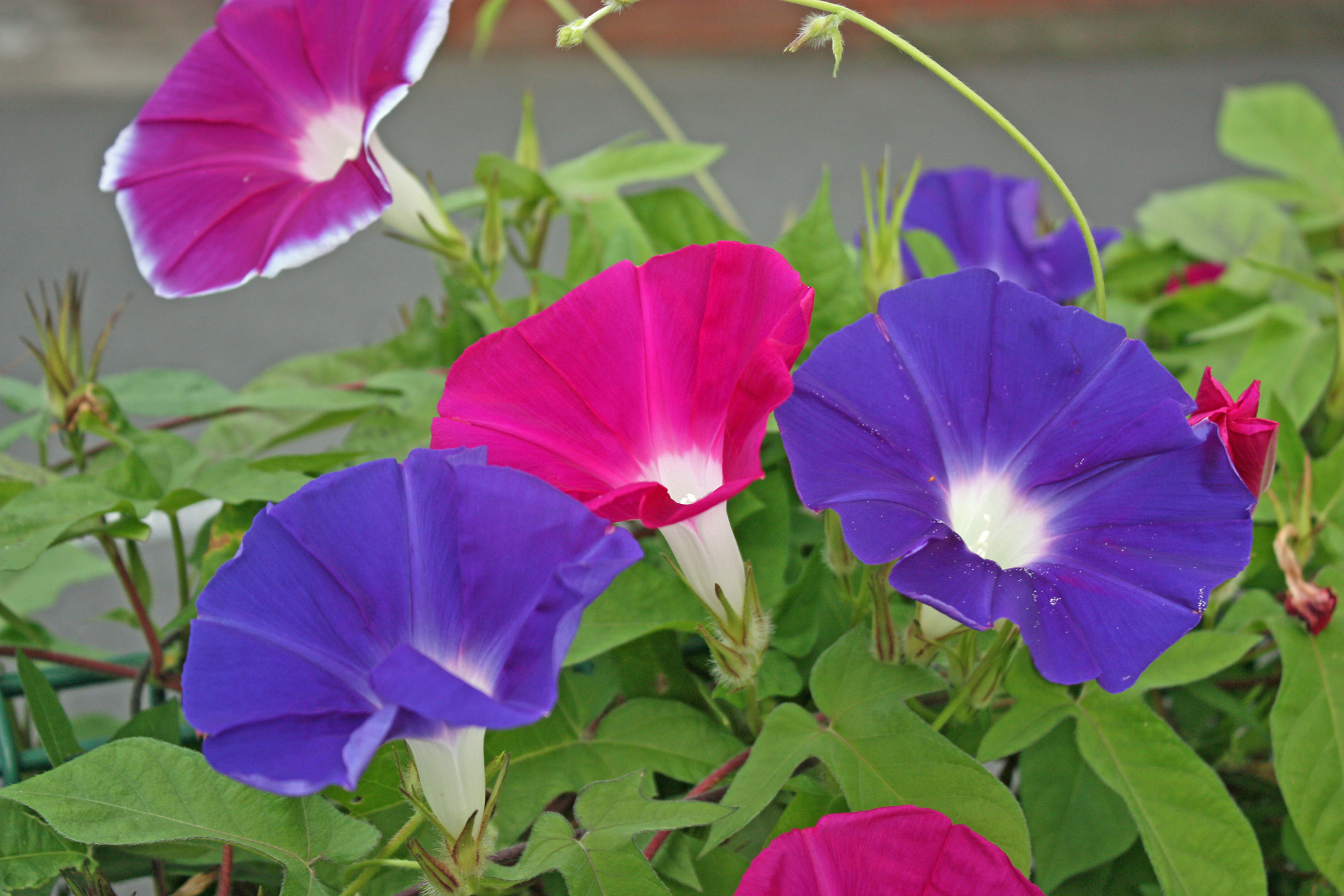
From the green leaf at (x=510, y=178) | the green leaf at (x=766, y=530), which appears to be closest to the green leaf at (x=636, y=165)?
the green leaf at (x=510, y=178)

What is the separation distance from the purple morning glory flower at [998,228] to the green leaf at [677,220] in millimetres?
191

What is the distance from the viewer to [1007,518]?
41 cm

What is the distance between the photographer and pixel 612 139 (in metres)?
3.35

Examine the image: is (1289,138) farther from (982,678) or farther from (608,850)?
(608,850)

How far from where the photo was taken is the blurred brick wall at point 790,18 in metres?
4.06

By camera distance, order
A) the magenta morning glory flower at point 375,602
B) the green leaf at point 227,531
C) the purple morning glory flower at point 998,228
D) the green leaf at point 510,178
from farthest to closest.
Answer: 1. the purple morning glory flower at point 998,228
2. the green leaf at point 510,178
3. the green leaf at point 227,531
4. the magenta morning glory flower at point 375,602

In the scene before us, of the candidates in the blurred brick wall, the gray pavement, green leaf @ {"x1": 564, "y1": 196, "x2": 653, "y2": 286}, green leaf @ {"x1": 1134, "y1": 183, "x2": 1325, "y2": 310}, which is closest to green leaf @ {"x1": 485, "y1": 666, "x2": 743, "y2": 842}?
green leaf @ {"x1": 564, "y1": 196, "x2": 653, "y2": 286}

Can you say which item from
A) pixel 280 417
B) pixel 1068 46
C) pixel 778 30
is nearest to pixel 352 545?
pixel 280 417

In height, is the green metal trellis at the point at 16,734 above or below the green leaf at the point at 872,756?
below

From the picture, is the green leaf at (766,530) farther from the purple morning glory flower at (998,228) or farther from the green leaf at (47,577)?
the green leaf at (47,577)

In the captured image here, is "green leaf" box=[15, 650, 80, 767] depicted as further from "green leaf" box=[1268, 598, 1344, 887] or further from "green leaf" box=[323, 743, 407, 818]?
"green leaf" box=[1268, 598, 1344, 887]

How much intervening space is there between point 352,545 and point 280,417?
0.37 m

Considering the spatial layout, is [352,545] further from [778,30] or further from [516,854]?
[778,30]

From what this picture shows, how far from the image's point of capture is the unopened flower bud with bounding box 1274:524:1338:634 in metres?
0.49
